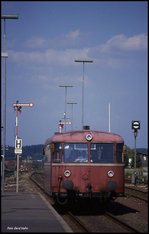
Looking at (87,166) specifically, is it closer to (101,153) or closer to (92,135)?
(101,153)

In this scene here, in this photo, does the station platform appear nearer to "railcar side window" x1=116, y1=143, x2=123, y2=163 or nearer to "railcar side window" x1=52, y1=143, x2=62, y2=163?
"railcar side window" x1=52, y1=143, x2=62, y2=163

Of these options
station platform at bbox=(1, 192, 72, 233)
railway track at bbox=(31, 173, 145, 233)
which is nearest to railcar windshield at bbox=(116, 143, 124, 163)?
railway track at bbox=(31, 173, 145, 233)

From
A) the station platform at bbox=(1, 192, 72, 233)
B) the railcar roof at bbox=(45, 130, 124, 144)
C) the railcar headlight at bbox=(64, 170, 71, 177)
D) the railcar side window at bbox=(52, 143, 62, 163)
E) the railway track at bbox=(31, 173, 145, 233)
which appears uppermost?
the railcar roof at bbox=(45, 130, 124, 144)

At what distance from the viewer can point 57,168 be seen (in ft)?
57.0

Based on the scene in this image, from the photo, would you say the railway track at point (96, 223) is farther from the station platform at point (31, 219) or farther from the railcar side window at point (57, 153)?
the railcar side window at point (57, 153)

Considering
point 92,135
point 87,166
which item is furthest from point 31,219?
point 92,135

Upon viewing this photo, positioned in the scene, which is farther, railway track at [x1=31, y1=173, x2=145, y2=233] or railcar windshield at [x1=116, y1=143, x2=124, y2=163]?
railcar windshield at [x1=116, y1=143, x2=124, y2=163]

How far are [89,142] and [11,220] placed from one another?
4.85 meters

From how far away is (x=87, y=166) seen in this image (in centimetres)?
1725

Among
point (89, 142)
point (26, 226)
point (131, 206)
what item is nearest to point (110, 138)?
point (89, 142)

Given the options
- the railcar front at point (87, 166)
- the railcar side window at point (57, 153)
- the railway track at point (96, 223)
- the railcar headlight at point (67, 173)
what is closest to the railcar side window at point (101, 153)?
the railcar front at point (87, 166)

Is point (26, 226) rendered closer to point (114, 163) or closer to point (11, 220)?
point (11, 220)

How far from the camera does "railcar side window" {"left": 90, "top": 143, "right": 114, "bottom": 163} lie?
1741 cm

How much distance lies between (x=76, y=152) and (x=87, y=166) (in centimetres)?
68
